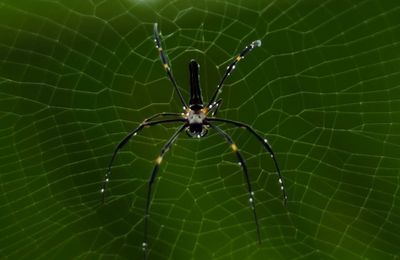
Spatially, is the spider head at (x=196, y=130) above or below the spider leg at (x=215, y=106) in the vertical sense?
below

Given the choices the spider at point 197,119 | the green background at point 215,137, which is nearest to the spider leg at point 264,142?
the spider at point 197,119

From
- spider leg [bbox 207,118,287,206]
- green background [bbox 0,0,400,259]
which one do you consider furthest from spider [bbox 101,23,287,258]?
green background [bbox 0,0,400,259]

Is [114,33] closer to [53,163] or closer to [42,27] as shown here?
[42,27]

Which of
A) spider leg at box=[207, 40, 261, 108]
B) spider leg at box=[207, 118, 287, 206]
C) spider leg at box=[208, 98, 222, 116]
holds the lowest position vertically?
spider leg at box=[207, 118, 287, 206]

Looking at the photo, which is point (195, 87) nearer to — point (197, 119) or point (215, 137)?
point (197, 119)

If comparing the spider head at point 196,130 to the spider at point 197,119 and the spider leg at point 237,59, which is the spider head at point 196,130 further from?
the spider leg at point 237,59

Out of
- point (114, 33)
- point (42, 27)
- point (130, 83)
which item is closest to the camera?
point (42, 27)

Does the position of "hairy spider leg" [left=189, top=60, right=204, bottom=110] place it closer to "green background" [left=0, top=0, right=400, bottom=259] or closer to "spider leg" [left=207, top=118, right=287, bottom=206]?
"spider leg" [left=207, top=118, right=287, bottom=206]

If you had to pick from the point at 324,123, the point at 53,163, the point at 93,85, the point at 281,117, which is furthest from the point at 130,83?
the point at 324,123
